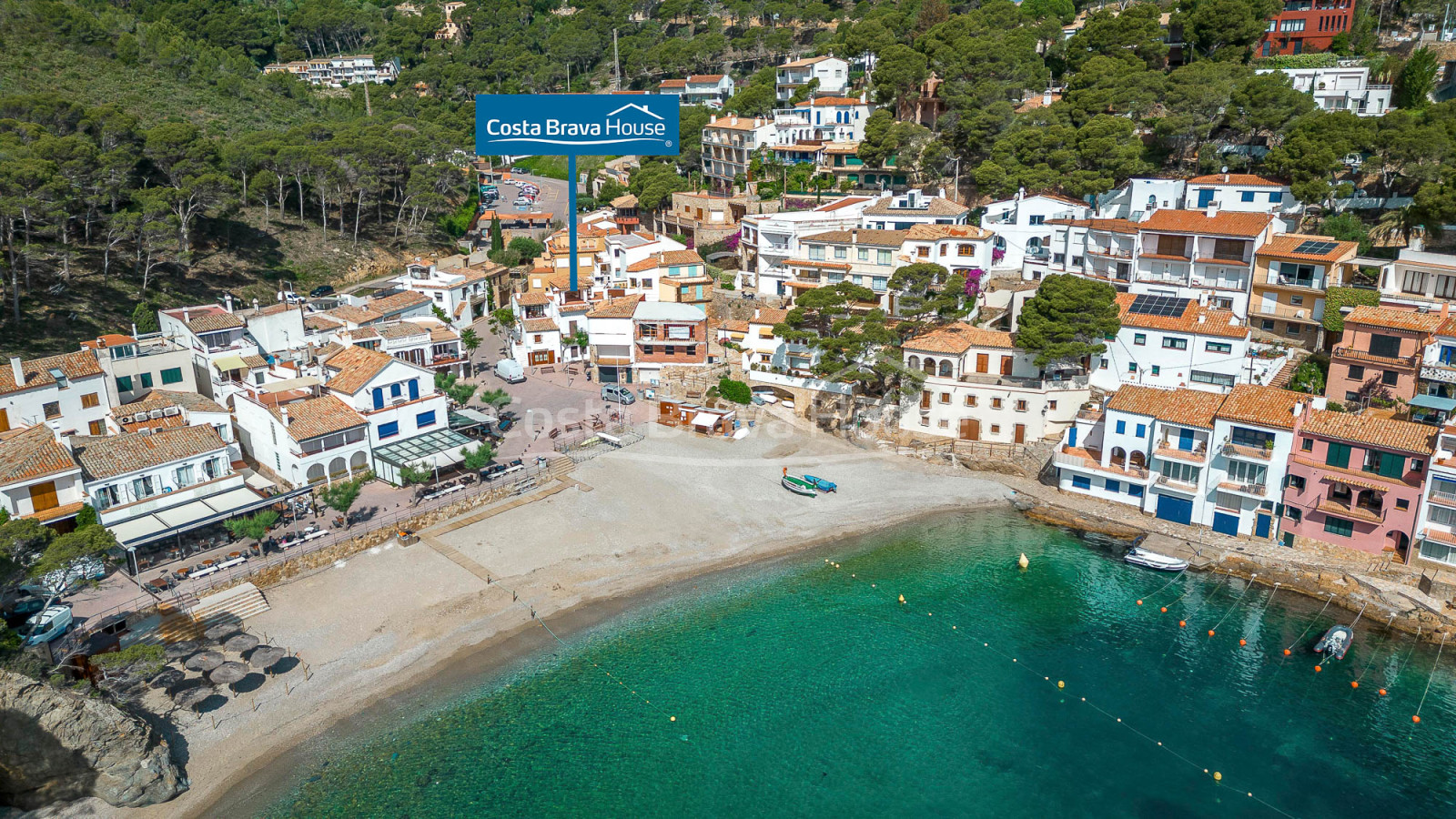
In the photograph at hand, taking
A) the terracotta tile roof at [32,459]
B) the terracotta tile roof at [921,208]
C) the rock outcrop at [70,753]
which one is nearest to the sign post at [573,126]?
the terracotta tile roof at [921,208]

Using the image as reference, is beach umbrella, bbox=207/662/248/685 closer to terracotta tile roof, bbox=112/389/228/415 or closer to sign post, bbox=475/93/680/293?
terracotta tile roof, bbox=112/389/228/415

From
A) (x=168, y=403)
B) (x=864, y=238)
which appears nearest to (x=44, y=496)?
(x=168, y=403)

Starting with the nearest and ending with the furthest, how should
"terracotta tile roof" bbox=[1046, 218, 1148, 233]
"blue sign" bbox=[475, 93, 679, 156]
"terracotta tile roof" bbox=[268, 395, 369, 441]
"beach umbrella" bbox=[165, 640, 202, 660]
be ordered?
"beach umbrella" bbox=[165, 640, 202, 660] → "terracotta tile roof" bbox=[268, 395, 369, 441] → "terracotta tile roof" bbox=[1046, 218, 1148, 233] → "blue sign" bbox=[475, 93, 679, 156]

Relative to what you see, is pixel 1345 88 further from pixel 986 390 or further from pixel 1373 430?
pixel 986 390

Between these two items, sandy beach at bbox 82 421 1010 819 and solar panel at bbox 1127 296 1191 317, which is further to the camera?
solar panel at bbox 1127 296 1191 317

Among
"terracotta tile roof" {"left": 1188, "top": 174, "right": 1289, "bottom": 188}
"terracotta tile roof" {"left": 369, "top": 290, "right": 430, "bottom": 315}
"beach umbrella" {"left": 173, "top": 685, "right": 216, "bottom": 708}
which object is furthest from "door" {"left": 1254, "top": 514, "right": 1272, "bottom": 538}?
"terracotta tile roof" {"left": 369, "top": 290, "right": 430, "bottom": 315}

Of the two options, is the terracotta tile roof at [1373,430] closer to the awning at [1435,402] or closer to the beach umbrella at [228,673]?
the awning at [1435,402]
